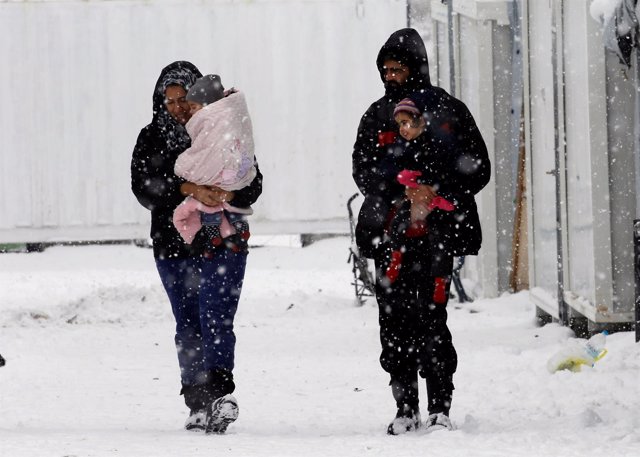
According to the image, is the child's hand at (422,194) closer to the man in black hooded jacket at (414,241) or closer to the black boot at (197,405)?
the man in black hooded jacket at (414,241)

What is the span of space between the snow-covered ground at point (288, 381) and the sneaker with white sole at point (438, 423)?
71 millimetres

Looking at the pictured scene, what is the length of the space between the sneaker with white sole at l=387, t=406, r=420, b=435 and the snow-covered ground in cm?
8

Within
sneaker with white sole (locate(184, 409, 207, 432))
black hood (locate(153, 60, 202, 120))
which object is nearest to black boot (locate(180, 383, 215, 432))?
sneaker with white sole (locate(184, 409, 207, 432))

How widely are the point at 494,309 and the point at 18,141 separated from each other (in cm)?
575

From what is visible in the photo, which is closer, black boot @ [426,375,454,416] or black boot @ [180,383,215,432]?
black boot @ [426,375,454,416]

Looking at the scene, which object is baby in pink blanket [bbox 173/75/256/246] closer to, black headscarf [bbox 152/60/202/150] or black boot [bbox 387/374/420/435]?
black headscarf [bbox 152/60/202/150]

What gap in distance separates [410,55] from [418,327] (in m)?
1.17

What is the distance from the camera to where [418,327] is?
6.20 metres

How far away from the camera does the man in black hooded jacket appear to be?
19.9 ft

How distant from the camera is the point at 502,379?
7.88 metres

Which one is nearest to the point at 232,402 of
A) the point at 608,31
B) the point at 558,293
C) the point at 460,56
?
the point at 608,31

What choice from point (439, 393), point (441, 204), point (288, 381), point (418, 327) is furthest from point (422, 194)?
point (288, 381)

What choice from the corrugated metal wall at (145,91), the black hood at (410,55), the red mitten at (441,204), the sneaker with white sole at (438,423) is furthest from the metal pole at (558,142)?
the corrugated metal wall at (145,91)

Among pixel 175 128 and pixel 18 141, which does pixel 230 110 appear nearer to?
pixel 175 128
